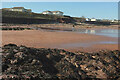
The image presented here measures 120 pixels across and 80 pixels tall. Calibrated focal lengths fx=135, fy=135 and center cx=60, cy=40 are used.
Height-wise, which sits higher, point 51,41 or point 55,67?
point 51,41

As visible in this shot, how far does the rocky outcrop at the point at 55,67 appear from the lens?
21.7ft

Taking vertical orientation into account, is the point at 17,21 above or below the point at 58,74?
above

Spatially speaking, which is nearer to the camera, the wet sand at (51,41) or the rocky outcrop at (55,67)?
the rocky outcrop at (55,67)

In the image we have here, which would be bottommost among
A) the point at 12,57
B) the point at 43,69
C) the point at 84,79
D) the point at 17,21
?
the point at 84,79

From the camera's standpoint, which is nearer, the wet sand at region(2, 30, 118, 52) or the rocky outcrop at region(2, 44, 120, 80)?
the rocky outcrop at region(2, 44, 120, 80)

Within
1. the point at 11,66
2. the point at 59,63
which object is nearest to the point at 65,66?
the point at 59,63

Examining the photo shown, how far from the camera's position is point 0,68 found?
6.68 metres

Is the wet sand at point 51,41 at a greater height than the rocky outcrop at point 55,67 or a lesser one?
greater

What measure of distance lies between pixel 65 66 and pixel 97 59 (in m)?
2.42

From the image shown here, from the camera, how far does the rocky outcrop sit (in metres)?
6.60

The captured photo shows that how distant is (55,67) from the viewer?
7711 millimetres

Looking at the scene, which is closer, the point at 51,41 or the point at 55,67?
the point at 55,67

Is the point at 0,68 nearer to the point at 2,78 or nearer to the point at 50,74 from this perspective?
the point at 2,78

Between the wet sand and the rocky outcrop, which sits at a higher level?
the wet sand
